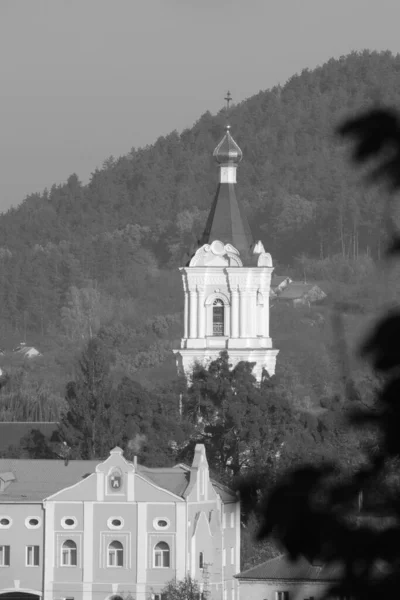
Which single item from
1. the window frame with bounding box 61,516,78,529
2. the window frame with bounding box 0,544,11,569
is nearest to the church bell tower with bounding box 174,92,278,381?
the window frame with bounding box 61,516,78,529

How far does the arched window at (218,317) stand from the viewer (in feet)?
196

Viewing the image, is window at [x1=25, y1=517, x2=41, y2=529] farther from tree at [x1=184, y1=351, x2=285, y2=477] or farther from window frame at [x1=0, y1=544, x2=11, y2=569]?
tree at [x1=184, y1=351, x2=285, y2=477]

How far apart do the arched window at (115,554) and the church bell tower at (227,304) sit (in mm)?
14140

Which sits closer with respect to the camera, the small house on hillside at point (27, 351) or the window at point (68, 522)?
the window at point (68, 522)

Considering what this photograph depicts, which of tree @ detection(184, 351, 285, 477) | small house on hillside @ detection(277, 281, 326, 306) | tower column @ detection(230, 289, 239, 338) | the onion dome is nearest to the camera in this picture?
tree @ detection(184, 351, 285, 477)

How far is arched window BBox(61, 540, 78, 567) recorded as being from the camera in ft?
145

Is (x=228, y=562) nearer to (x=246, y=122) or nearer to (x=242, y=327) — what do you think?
(x=242, y=327)

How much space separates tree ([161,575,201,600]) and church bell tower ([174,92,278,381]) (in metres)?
17.5

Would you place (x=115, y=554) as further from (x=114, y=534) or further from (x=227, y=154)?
(x=227, y=154)

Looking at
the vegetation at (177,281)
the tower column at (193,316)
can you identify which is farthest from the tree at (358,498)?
the tower column at (193,316)

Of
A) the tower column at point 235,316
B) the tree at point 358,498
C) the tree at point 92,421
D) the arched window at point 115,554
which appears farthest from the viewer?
the tower column at point 235,316

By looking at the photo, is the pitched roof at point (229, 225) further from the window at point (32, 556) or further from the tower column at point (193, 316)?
the window at point (32, 556)

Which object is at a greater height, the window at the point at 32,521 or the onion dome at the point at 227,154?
the onion dome at the point at 227,154

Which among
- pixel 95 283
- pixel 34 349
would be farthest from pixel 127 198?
pixel 34 349
